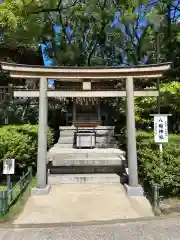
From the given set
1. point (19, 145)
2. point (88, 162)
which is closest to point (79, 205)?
point (88, 162)

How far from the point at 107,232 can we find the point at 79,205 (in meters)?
1.63

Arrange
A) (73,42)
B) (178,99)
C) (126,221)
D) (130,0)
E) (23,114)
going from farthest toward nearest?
(73,42), (130,0), (23,114), (178,99), (126,221)

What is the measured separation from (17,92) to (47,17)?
11.7 m

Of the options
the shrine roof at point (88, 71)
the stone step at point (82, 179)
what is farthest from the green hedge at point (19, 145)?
the shrine roof at point (88, 71)

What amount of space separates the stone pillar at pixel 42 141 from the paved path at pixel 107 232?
2.16 metres

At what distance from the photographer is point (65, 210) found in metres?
5.21

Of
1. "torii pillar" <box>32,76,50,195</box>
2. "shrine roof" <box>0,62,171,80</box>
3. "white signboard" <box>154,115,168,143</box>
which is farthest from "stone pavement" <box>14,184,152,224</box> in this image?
"shrine roof" <box>0,62,171,80</box>

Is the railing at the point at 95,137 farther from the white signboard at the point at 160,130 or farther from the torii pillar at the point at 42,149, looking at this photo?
the white signboard at the point at 160,130

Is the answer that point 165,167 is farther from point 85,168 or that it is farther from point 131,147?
point 85,168

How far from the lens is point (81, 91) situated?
6.59 meters

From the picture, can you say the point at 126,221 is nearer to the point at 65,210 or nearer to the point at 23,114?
the point at 65,210

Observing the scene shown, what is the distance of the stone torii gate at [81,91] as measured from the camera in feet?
20.8

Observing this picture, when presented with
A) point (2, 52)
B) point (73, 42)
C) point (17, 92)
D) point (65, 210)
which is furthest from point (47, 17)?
point (65, 210)

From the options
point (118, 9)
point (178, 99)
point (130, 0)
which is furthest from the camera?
point (118, 9)
